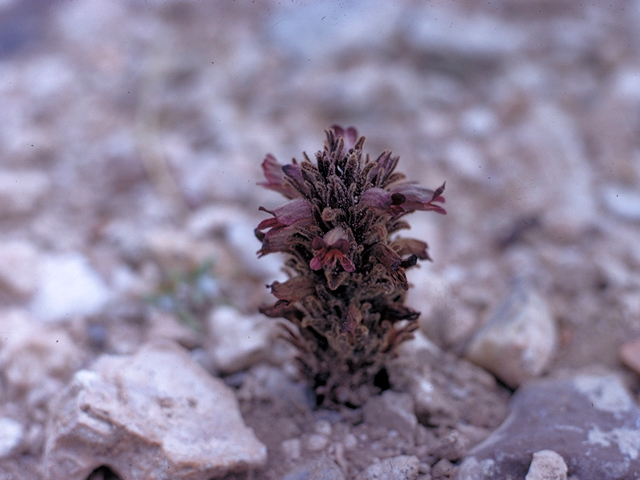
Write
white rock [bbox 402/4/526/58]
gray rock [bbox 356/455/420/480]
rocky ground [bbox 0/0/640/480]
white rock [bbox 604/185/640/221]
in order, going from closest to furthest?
gray rock [bbox 356/455/420/480] < rocky ground [bbox 0/0/640/480] < white rock [bbox 604/185/640/221] < white rock [bbox 402/4/526/58]

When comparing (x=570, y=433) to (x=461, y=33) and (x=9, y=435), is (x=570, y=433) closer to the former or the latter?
(x=9, y=435)

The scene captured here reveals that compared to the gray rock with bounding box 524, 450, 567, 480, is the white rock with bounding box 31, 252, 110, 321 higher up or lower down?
higher up

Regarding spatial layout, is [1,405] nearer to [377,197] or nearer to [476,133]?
[377,197]

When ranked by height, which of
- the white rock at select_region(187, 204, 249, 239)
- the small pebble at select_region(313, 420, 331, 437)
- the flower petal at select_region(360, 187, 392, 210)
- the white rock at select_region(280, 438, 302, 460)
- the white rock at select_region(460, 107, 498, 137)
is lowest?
the white rock at select_region(280, 438, 302, 460)

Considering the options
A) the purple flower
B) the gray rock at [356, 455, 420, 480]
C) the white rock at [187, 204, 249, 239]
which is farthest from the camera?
the white rock at [187, 204, 249, 239]

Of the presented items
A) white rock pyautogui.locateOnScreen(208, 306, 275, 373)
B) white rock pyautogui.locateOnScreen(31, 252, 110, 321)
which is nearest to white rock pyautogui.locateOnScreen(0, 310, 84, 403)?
white rock pyautogui.locateOnScreen(31, 252, 110, 321)

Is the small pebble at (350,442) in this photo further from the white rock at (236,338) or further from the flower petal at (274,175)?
the flower petal at (274,175)

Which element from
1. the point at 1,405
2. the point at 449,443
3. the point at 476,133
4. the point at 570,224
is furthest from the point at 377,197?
the point at 476,133

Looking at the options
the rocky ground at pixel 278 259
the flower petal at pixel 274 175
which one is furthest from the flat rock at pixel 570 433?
the flower petal at pixel 274 175

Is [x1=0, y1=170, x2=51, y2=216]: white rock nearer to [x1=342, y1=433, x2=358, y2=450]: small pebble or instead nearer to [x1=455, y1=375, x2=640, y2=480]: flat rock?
[x1=342, y1=433, x2=358, y2=450]: small pebble
